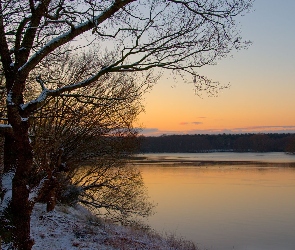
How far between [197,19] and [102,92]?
851 cm

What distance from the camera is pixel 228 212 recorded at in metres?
20.6

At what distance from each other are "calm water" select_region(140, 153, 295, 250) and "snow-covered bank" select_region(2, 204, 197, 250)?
3614mm

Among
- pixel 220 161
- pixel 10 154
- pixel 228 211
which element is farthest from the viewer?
pixel 220 161

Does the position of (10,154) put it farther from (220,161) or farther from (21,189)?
(220,161)

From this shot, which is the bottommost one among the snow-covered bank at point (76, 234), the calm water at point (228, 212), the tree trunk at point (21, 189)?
the calm water at point (228, 212)

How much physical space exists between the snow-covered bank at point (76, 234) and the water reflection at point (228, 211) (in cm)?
361

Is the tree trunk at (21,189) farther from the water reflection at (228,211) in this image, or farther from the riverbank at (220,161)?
the riverbank at (220,161)

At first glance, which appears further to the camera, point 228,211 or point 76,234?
point 228,211

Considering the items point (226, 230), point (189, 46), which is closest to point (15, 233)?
point (189, 46)

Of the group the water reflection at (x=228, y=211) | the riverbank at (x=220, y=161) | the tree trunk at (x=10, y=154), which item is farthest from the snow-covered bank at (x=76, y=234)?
the riverbank at (x=220, y=161)

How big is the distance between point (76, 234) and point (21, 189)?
14.1ft

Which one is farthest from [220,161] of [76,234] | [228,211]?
[76,234]

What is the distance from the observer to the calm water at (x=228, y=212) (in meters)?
15.4

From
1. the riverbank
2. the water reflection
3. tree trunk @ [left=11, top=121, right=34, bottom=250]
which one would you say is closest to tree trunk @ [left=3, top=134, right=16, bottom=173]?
tree trunk @ [left=11, top=121, right=34, bottom=250]
